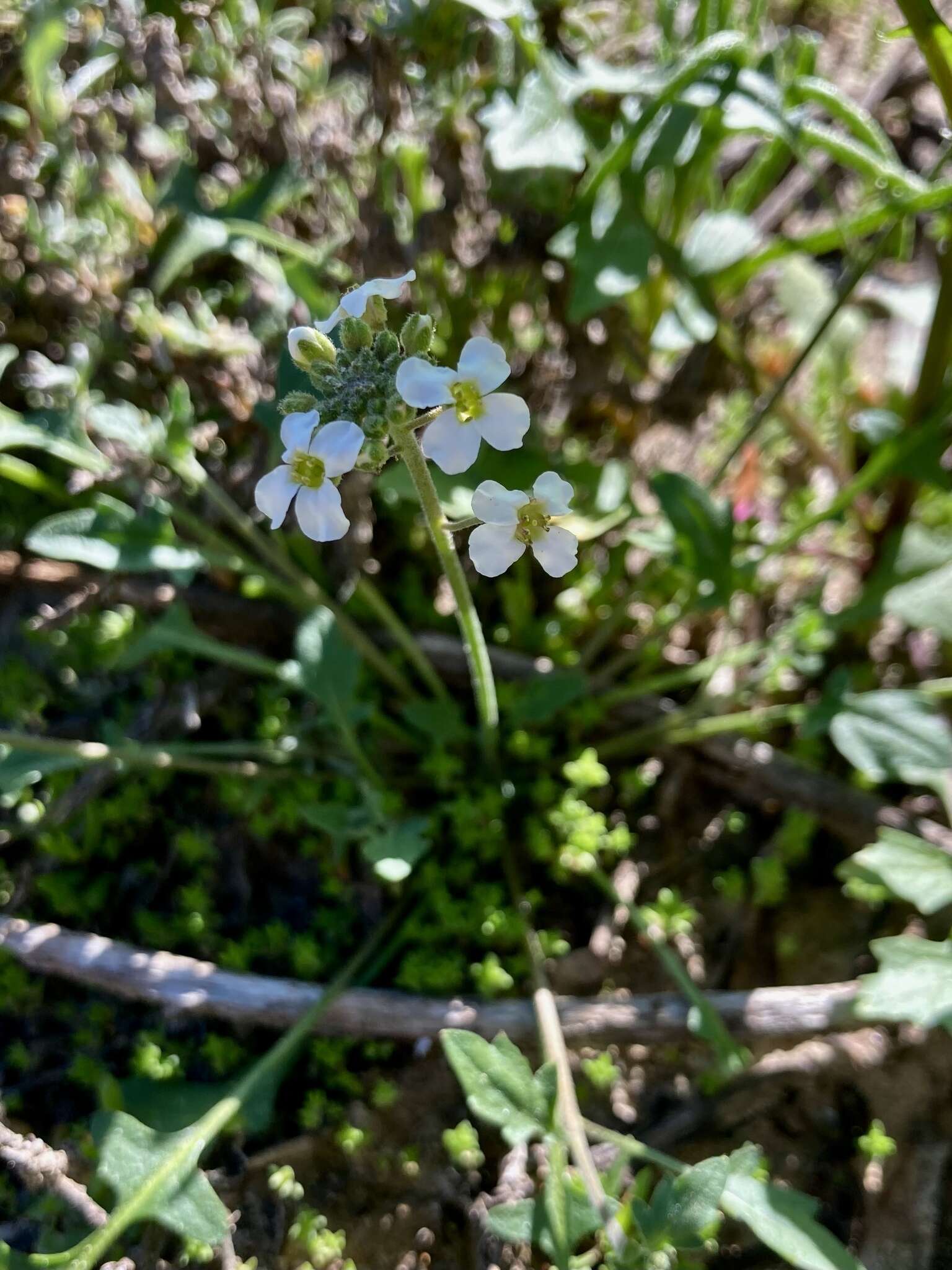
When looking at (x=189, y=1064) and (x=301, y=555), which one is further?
(x=301, y=555)

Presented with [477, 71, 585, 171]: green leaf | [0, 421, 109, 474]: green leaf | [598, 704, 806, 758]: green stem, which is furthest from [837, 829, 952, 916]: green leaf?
[0, 421, 109, 474]: green leaf

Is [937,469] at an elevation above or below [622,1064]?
above

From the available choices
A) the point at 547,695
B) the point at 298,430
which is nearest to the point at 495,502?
the point at 298,430

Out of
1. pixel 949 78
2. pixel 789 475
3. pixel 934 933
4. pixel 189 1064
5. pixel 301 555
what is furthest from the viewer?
pixel 789 475

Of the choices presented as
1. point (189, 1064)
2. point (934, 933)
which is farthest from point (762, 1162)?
point (189, 1064)

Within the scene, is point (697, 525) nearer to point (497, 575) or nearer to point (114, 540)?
point (497, 575)

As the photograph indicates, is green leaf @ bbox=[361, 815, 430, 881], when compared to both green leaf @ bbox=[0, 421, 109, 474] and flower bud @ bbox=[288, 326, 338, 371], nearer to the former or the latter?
flower bud @ bbox=[288, 326, 338, 371]

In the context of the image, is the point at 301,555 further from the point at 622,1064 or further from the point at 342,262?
the point at 622,1064
